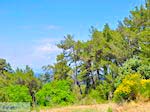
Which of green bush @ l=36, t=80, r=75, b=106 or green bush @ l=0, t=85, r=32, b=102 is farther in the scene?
green bush @ l=36, t=80, r=75, b=106

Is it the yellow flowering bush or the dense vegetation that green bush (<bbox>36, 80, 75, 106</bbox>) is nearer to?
the dense vegetation

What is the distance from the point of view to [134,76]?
1536 centimetres

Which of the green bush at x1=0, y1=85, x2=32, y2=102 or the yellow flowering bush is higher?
the green bush at x1=0, y1=85, x2=32, y2=102

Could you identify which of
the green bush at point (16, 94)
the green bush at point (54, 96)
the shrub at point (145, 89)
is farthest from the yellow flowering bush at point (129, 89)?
the green bush at point (16, 94)

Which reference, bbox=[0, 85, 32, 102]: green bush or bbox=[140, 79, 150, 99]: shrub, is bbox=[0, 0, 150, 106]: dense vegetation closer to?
bbox=[0, 85, 32, 102]: green bush

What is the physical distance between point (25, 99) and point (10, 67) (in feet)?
41.0

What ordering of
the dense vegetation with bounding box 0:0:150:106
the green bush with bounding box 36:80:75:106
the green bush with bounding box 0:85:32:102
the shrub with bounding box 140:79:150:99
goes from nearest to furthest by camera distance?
the shrub with bounding box 140:79:150:99
the green bush with bounding box 0:85:32:102
the green bush with bounding box 36:80:75:106
the dense vegetation with bounding box 0:0:150:106

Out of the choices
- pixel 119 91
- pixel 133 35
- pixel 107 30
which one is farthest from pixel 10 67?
pixel 119 91

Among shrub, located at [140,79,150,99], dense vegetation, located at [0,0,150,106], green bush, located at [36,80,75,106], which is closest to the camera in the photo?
shrub, located at [140,79,150,99]

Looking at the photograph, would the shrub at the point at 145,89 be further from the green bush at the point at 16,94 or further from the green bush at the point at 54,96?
the green bush at the point at 16,94

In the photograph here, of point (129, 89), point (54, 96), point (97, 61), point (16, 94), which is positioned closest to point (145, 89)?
point (129, 89)

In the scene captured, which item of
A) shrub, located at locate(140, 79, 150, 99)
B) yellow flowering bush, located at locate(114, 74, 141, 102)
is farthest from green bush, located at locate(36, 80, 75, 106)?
shrub, located at locate(140, 79, 150, 99)

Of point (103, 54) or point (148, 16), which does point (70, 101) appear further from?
point (148, 16)

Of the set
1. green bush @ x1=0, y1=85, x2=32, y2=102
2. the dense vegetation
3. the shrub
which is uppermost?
the dense vegetation
